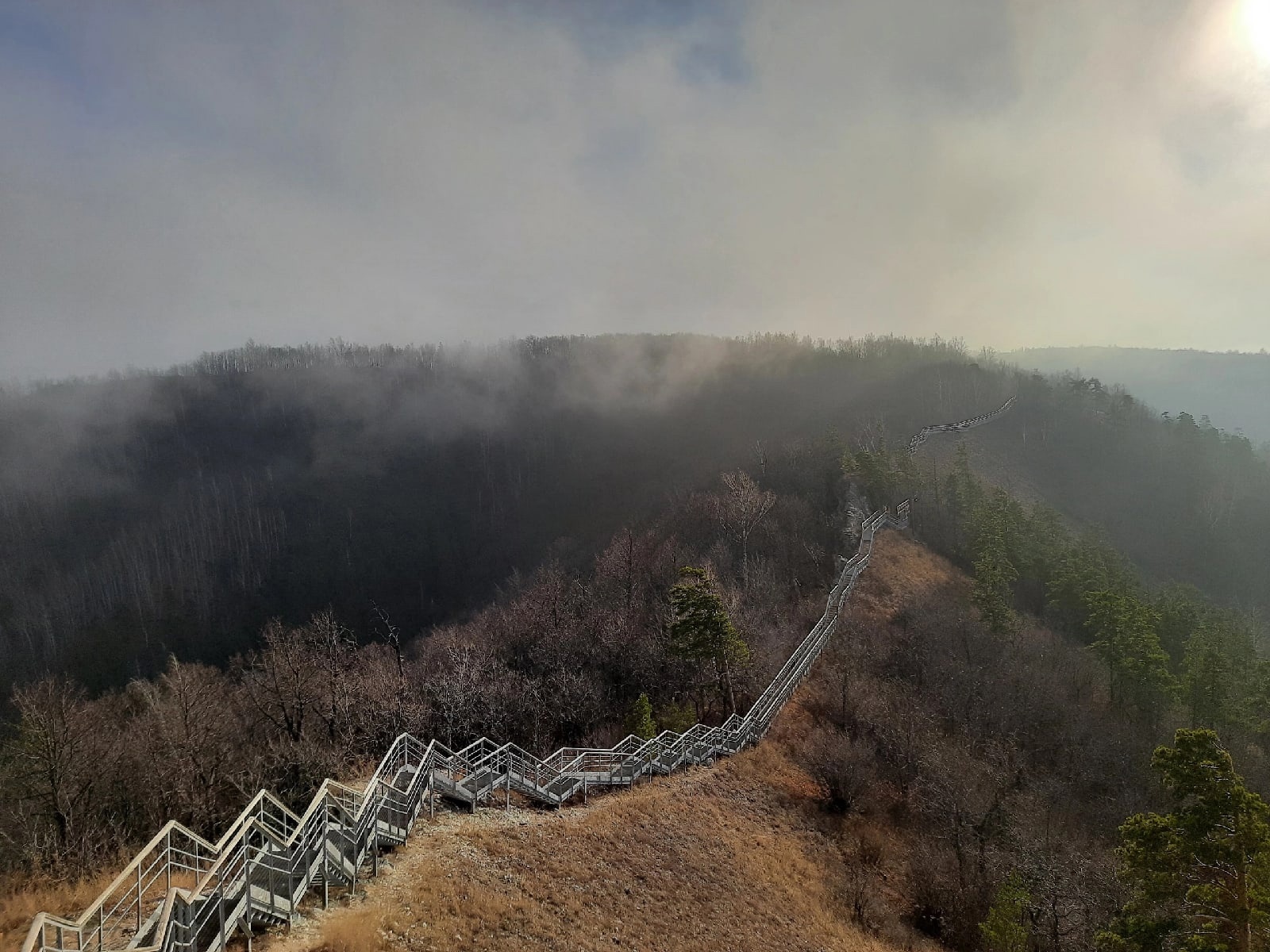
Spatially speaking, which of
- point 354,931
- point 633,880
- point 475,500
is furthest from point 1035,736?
point 475,500

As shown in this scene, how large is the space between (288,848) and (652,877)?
1042 centimetres

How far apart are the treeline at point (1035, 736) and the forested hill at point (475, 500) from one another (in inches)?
805

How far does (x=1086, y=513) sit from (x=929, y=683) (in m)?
71.0

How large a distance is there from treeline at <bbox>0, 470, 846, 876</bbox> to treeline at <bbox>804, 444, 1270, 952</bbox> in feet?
23.5

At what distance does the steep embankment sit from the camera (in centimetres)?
1249

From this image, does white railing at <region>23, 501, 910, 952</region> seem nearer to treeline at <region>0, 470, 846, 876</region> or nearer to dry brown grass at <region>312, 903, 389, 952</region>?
dry brown grass at <region>312, 903, 389, 952</region>

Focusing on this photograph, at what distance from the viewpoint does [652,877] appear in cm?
1761

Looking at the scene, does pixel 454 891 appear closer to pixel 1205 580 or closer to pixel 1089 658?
pixel 1089 658

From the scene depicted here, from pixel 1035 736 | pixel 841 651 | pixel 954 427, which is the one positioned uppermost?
pixel 954 427

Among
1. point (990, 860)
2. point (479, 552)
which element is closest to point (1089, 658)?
point (990, 860)

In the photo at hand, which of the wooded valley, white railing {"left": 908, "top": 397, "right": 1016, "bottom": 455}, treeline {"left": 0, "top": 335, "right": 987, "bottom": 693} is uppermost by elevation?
white railing {"left": 908, "top": 397, "right": 1016, "bottom": 455}

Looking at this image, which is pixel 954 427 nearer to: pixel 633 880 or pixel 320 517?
pixel 633 880

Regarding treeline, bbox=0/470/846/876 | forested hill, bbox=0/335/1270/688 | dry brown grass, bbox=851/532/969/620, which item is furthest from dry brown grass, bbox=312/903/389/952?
forested hill, bbox=0/335/1270/688

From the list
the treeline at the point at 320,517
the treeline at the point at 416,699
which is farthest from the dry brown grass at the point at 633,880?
the treeline at the point at 320,517
